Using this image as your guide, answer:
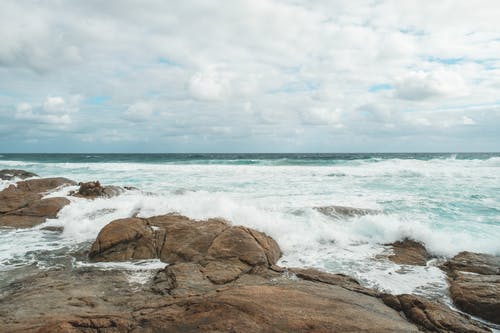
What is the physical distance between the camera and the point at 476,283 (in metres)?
5.64

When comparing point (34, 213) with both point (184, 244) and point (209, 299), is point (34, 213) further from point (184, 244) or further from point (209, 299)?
point (209, 299)

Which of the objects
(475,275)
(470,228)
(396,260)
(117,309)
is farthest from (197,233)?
(470,228)

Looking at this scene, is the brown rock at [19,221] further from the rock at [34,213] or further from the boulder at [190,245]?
the boulder at [190,245]

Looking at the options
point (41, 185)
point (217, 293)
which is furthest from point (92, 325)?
point (41, 185)

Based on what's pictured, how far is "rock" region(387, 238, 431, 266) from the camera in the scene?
Answer: 24.4 ft

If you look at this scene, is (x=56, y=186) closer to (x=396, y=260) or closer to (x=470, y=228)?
(x=396, y=260)

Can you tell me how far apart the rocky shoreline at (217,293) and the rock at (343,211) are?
233 cm

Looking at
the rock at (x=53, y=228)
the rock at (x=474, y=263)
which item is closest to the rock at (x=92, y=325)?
the rock at (x=474, y=263)

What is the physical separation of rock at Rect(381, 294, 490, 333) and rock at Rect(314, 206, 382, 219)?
239 inches

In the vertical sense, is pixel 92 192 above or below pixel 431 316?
above

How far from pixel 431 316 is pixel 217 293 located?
2.72 meters

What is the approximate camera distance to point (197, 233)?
304 inches

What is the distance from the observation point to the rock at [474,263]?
6.79m

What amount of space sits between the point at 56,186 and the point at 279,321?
13.8 metres
